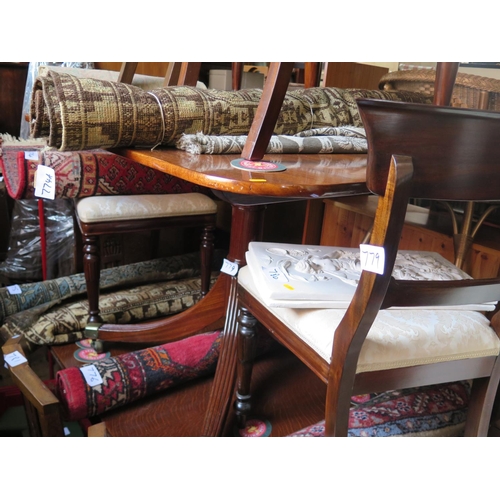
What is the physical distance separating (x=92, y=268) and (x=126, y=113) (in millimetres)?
769

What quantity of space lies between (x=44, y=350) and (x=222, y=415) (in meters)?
1.10

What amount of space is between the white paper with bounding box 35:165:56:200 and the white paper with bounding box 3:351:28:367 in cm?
51

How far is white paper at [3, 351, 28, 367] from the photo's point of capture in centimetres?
111

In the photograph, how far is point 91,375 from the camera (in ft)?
4.29

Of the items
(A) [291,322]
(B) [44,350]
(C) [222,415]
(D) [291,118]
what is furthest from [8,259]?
(A) [291,322]

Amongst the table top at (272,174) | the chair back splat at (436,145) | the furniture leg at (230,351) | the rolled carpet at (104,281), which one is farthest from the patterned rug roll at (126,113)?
the rolled carpet at (104,281)

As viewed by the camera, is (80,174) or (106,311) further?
(106,311)

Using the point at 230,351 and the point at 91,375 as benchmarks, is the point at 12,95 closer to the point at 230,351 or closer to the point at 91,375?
the point at 91,375

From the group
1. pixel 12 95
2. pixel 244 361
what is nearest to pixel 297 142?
pixel 244 361

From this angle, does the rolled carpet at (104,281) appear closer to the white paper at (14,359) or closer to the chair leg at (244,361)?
the white paper at (14,359)

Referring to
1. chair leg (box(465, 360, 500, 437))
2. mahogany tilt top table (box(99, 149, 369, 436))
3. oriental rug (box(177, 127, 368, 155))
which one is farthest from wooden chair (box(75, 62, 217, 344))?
chair leg (box(465, 360, 500, 437))

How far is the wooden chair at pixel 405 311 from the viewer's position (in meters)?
0.61

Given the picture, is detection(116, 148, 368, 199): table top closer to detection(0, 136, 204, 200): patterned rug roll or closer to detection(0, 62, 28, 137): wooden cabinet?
detection(0, 136, 204, 200): patterned rug roll

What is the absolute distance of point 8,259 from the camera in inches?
88.7
